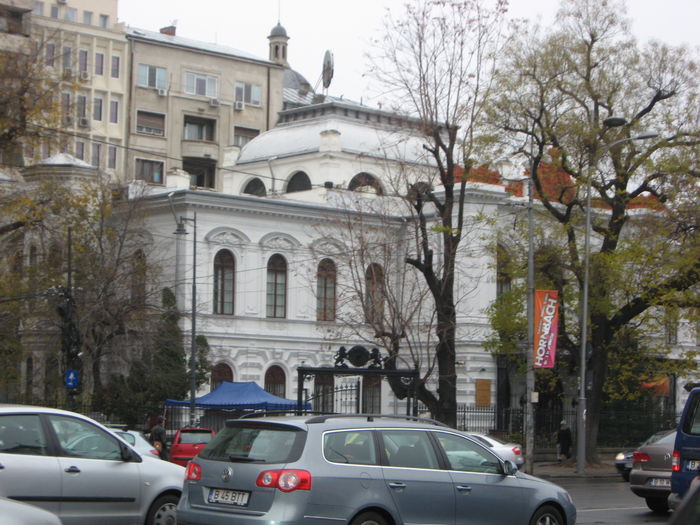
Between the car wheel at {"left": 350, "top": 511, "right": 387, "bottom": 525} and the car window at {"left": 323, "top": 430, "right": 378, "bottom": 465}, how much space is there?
525 mm

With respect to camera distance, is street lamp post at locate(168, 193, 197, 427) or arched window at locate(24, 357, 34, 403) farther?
arched window at locate(24, 357, 34, 403)

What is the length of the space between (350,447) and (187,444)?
63.6ft

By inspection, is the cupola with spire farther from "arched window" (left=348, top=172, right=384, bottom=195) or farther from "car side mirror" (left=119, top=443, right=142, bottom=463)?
"car side mirror" (left=119, top=443, right=142, bottom=463)

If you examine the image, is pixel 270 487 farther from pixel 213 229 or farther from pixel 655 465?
pixel 213 229

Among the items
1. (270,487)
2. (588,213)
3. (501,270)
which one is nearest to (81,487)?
(270,487)

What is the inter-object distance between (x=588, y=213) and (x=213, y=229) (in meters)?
19.1

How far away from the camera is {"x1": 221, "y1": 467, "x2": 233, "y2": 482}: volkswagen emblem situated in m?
12.4

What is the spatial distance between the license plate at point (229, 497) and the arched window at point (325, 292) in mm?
40041

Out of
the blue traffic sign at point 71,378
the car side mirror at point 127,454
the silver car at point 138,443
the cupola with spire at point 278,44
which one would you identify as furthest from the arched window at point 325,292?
the cupola with spire at point 278,44

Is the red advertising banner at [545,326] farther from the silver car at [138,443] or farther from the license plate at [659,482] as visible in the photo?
the silver car at [138,443]

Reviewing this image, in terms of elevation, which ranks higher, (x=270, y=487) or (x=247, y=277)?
(x=247, y=277)

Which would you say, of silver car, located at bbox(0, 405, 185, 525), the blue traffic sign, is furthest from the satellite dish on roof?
silver car, located at bbox(0, 405, 185, 525)

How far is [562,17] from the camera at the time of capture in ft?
129

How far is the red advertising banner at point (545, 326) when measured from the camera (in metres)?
35.3
